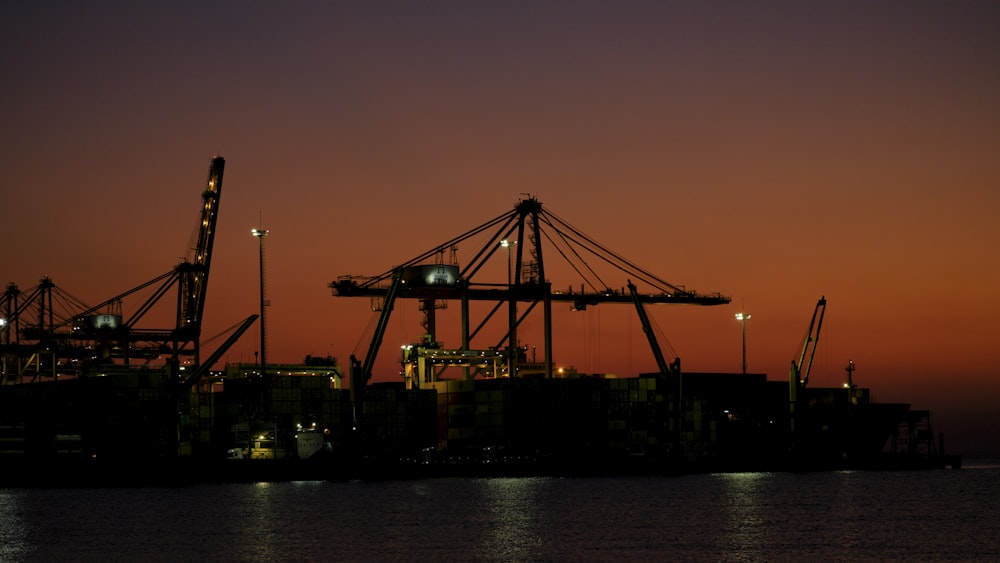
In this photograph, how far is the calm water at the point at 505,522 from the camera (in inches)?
2339

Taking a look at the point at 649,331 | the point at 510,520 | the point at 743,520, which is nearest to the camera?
the point at 510,520

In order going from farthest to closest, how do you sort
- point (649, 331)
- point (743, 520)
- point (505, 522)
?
point (649, 331) → point (743, 520) → point (505, 522)

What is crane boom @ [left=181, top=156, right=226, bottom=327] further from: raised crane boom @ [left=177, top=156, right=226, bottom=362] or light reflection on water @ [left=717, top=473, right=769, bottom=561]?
light reflection on water @ [left=717, top=473, right=769, bottom=561]

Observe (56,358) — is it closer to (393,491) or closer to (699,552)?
(393,491)

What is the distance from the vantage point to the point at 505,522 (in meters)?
71.8

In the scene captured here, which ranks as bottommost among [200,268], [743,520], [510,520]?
[743,520]

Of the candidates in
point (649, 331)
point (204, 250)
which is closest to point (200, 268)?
point (204, 250)

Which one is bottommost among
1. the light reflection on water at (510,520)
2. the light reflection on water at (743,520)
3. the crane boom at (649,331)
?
the light reflection on water at (743,520)

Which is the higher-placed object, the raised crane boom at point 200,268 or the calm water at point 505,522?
the raised crane boom at point 200,268

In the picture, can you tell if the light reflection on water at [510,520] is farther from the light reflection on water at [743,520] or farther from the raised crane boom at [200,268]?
the raised crane boom at [200,268]

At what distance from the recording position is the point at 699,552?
58.8 meters

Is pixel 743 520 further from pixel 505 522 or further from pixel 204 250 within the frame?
pixel 204 250

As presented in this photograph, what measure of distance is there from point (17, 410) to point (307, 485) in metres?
24.7

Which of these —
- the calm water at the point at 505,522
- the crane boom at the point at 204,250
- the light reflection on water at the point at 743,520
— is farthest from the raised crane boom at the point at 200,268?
the light reflection on water at the point at 743,520
